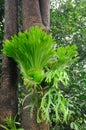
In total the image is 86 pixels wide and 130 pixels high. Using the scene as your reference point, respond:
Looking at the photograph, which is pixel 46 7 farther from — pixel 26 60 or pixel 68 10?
pixel 68 10

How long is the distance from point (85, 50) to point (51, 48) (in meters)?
1.92

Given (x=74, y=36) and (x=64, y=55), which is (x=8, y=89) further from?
(x=74, y=36)

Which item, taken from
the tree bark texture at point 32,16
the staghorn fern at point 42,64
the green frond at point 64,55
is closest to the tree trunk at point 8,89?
the tree bark texture at point 32,16

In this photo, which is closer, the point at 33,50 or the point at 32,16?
the point at 33,50

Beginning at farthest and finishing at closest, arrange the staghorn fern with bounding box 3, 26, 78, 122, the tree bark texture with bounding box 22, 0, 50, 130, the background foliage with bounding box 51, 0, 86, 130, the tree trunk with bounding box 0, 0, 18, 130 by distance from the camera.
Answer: the background foliage with bounding box 51, 0, 86, 130 → the tree trunk with bounding box 0, 0, 18, 130 → the tree bark texture with bounding box 22, 0, 50, 130 → the staghorn fern with bounding box 3, 26, 78, 122

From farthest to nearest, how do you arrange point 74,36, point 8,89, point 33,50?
1. point 74,36
2. point 8,89
3. point 33,50

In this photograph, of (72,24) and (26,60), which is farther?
(72,24)

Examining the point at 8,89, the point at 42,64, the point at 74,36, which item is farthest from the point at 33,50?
the point at 74,36

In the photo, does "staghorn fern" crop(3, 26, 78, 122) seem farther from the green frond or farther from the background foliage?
the background foliage

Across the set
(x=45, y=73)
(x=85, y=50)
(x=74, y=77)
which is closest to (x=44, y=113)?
(x=45, y=73)

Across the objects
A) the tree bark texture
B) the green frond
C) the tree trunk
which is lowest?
the tree trunk

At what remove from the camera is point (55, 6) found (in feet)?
11.3

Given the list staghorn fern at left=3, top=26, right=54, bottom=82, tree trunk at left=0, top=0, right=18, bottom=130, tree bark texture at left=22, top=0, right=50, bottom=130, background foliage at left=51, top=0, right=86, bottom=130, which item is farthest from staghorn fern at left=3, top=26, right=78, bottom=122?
background foliage at left=51, top=0, right=86, bottom=130

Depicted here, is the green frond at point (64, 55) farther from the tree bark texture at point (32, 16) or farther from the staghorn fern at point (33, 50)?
the tree bark texture at point (32, 16)
